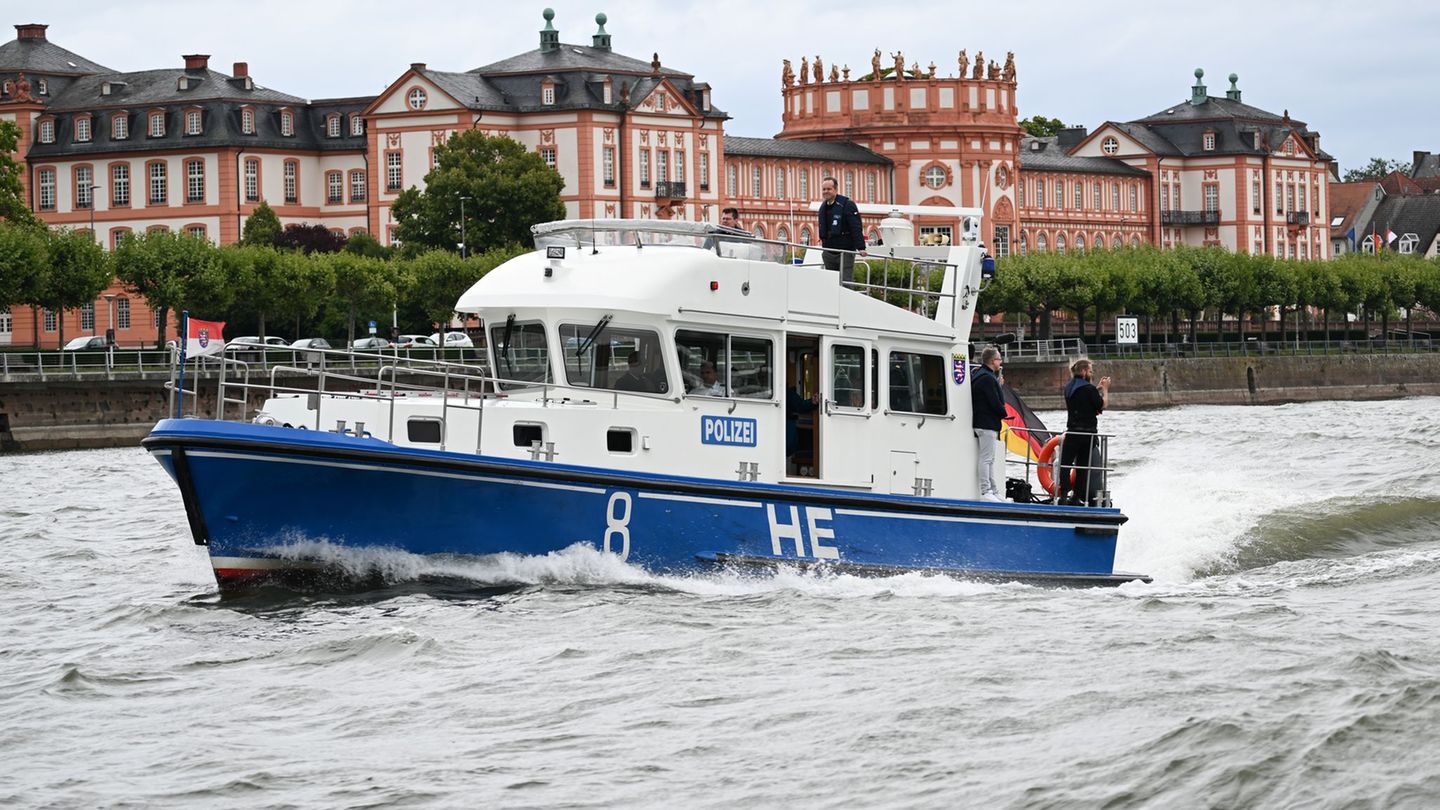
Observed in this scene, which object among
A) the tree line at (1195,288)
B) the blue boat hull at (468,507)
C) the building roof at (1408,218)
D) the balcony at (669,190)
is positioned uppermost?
the building roof at (1408,218)

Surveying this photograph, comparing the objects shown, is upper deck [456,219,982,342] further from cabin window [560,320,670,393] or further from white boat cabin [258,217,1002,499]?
cabin window [560,320,670,393]

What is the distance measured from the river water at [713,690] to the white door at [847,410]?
3.34 feet

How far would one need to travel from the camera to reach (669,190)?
9969cm

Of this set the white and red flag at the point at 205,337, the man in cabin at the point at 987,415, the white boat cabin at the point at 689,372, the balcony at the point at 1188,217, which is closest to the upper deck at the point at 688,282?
the white boat cabin at the point at 689,372

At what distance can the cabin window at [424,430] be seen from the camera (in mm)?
17188

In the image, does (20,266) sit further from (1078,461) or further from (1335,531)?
(1078,461)

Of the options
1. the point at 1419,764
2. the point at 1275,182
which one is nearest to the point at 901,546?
the point at 1419,764

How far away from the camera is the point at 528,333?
17.9 m

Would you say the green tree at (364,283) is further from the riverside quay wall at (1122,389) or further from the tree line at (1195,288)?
the tree line at (1195,288)

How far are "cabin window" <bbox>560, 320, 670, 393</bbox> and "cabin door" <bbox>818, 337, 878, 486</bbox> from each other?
4.98 ft

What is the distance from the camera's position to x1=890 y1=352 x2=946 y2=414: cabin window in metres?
18.6

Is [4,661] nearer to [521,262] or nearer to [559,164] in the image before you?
[521,262]

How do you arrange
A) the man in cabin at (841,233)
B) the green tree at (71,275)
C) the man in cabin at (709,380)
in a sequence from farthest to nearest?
the green tree at (71,275) → the man in cabin at (841,233) → the man in cabin at (709,380)

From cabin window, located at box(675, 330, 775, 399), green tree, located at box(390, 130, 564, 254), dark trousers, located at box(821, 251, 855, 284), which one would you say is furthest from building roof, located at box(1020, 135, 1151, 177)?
cabin window, located at box(675, 330, 775, 399)
